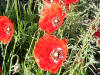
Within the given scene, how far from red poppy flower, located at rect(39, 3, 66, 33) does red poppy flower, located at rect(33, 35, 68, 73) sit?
0.26 feet

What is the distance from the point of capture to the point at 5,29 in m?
1.66

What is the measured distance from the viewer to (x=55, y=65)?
1.38 metres

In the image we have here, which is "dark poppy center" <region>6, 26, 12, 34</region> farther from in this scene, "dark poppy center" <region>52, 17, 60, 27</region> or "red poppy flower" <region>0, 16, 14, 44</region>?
"dark poppy center" <region>52, 17, 60, 27</region>

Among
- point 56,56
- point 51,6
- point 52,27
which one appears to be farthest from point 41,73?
point 51,6

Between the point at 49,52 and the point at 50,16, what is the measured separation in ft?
0.65

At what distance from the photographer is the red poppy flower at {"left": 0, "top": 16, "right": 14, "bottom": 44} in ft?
5.14

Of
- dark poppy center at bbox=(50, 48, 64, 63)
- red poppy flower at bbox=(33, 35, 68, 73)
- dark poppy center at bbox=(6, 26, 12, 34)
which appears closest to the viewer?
red poppy flower at bbox=(33, 35, 68, 73)

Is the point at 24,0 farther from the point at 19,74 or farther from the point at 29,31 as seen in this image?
the point at 19,74

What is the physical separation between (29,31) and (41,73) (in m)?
0.42

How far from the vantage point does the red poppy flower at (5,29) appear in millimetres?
1566

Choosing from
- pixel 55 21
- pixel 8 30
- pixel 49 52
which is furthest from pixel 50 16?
pixel 8 30

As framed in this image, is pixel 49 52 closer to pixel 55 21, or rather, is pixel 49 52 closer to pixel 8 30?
pixel 55 21

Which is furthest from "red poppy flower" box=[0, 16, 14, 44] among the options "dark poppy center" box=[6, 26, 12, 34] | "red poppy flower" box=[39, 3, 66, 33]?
"red poppy flower" box=[39, 3, 66, 33]

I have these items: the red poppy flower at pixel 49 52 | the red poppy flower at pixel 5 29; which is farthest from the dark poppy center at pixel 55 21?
the red poppy flower at pixel 5 29
